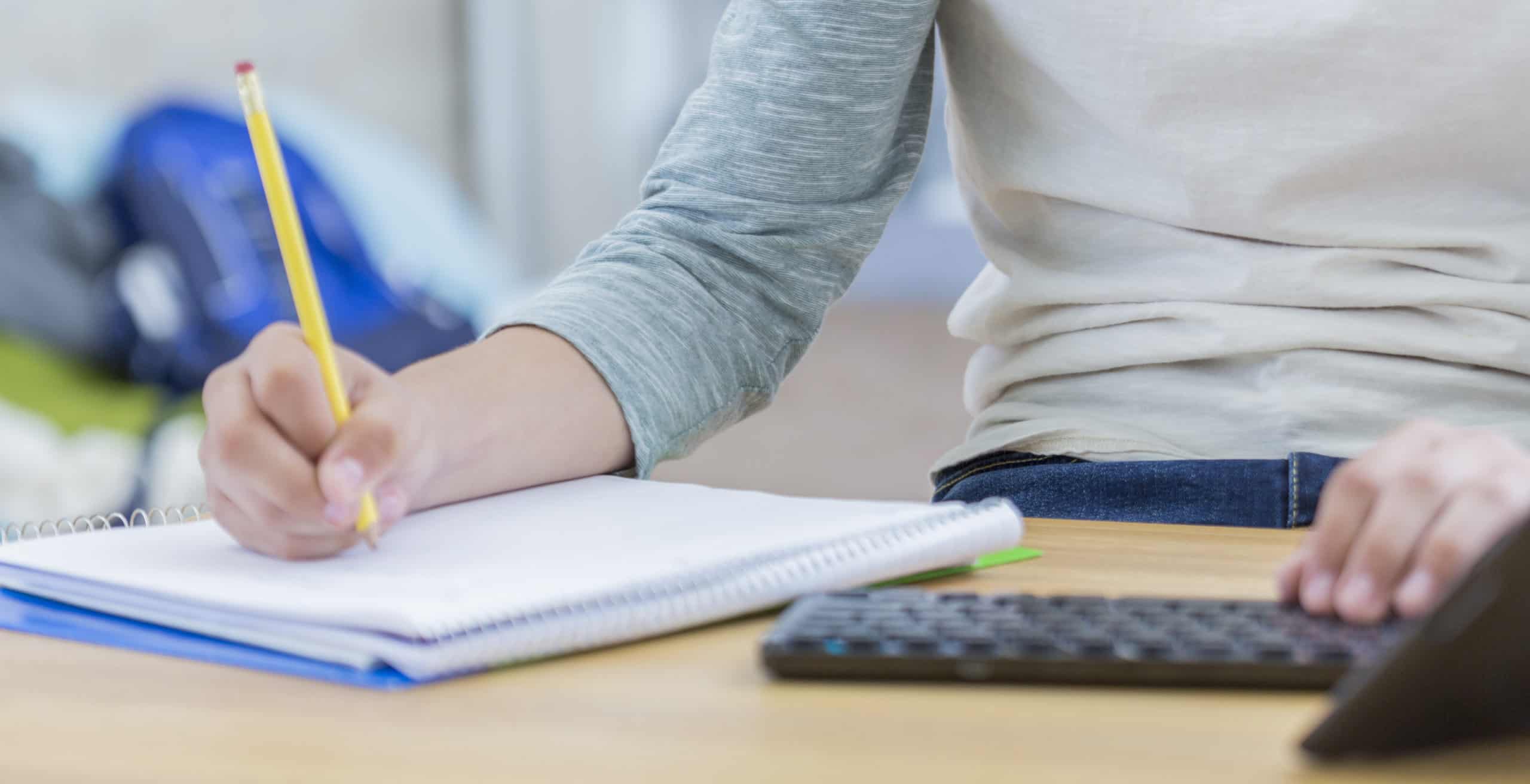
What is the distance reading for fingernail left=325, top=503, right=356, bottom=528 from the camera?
1.59ft

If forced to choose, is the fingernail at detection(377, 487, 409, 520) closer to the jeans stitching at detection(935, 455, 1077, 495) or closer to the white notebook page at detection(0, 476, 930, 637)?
the white notebook page at detection(0, 476, 930, 637)

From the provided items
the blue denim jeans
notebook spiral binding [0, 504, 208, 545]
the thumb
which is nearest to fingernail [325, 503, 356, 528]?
the thumb

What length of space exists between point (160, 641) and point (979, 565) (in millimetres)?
281

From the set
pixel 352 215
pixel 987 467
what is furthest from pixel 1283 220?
pixel 352 215

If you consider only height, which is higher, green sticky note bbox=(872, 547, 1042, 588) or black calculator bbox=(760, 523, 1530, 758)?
black calculator bbox=(760, 523, 1530, 758)

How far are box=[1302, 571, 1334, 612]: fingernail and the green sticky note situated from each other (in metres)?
0.14

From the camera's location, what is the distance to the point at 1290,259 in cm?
73

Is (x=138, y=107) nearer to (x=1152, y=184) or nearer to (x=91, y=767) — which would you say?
(x=1152, y=184)

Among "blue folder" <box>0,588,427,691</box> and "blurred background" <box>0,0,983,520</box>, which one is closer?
"blue folder" <box>0,588,427,691</box>

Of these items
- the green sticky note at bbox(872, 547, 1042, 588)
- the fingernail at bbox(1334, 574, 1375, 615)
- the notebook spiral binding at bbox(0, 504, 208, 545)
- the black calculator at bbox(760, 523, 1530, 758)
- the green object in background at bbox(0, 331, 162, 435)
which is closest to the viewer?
the black calculator at bbox(760, 523, 1530, 758)

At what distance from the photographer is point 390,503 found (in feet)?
1.73

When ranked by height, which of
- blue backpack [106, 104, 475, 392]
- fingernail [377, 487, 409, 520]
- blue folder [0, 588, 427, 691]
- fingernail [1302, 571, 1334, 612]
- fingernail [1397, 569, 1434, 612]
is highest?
fingernail [1397, 569, 1434, 612]

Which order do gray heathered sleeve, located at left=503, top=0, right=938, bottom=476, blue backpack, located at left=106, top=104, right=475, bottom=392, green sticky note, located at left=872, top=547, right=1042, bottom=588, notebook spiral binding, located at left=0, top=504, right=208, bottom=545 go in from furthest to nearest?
blue backpack, located at left=106, top=104, right=475, bottom=392 → gray heathered sleeve, located at left=503, top=0, right=938, bottom=476 → notebook spiral binding, located at left=0, top=504, right=208, bottom=545 → green sticky note, located at left=872, top=547, right=1042, bottom=588

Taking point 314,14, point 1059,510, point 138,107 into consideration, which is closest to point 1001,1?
point 1059,510
